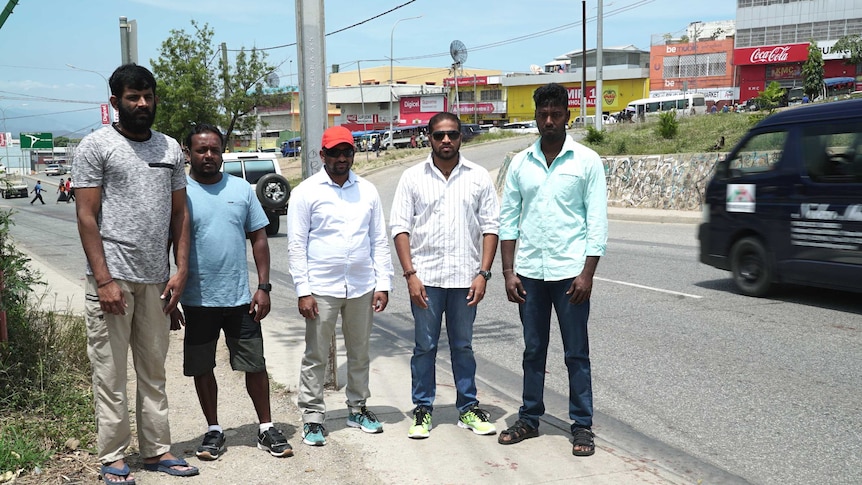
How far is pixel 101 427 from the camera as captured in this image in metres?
4.07

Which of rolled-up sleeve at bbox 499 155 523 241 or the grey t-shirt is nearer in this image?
the grey t-shirt

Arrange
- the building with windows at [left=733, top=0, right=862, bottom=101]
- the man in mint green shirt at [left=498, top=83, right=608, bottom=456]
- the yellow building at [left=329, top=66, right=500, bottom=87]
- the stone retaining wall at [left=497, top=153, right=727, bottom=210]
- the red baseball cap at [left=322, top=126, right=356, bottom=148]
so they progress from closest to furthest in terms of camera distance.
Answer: the man in mint green shirt at [left=498, top=83, right=608, bottom=456] → the red baseball cap at [left=322, top=126, right=356, bottom=148] → the stone retaining wall at [left=497, top=153, right=727, bottom=210] → the building with windows at [left=733, top=0, right=862, bottom=101] → the yellow building at [left=329, top=66, right=500, bottom=87]

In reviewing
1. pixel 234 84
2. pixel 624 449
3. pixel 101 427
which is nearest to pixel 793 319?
pixel 624 449

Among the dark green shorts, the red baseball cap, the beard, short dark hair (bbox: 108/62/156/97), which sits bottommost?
the dark green shorts

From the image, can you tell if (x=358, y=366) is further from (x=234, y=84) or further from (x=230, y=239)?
(x=234, y=84)

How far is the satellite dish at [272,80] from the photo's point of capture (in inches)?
1923

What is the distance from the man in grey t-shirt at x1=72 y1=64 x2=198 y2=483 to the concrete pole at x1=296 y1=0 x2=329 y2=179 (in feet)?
6.21

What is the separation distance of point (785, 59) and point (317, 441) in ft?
233

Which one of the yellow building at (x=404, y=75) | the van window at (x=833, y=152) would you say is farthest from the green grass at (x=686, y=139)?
the yellow building at (x=404, y=75)

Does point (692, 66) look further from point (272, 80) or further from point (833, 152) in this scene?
point (833, 152)

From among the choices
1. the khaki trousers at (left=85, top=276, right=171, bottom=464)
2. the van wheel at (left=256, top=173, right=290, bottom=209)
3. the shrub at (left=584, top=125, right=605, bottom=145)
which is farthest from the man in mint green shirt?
the shrub at (left=584, top=125, right=605, bottom=145)

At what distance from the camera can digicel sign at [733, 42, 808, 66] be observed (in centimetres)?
6600

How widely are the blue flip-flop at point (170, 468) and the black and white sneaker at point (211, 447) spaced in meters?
0.17

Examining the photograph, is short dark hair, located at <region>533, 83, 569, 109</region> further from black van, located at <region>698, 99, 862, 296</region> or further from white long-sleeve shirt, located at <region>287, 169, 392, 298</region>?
black van, located at <region>698, 99, 862, 296</region>
